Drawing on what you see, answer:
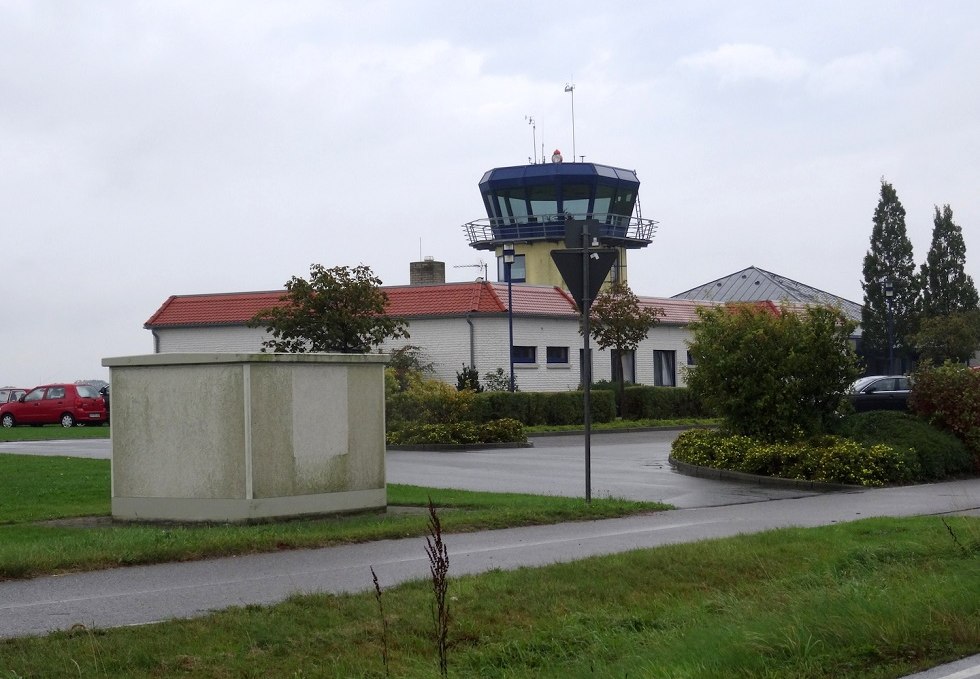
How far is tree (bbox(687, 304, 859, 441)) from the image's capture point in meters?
22.7

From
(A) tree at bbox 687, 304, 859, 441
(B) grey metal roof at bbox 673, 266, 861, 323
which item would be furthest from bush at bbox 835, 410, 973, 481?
(B) grey metal roof at bbox 673, 266, 861, 323

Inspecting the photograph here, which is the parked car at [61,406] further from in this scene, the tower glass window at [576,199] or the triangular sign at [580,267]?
the triangular sign at [580,267]

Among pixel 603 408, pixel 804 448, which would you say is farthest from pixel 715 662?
pixel 603 408

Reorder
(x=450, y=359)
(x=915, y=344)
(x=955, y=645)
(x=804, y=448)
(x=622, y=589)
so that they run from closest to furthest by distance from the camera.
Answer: (x=955, y=645) → (x=622, y=589) → (x=804, y=448) → (x=450, y=359) → (x=915, y=344)

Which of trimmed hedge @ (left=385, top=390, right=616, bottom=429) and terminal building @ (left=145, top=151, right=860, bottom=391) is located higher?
terminal building @ (left=145, top=151, right=860, bottom=391)

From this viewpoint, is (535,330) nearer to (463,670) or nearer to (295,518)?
(295,518)

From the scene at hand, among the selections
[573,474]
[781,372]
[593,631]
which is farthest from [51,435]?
[593,631]

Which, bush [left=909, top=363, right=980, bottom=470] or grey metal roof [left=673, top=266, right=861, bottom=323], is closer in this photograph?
bush [left=909, top=363, right=980, bottom=470]

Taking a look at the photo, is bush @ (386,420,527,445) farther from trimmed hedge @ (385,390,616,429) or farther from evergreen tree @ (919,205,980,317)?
evergreen tree @ (919,205,980,317)

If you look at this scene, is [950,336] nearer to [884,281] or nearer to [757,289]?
[884,281]

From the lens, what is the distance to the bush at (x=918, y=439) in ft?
68.8

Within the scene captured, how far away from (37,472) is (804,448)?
42.5 ft

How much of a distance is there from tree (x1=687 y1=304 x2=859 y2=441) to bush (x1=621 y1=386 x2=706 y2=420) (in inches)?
886

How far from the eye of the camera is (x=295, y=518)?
13.9 meters
